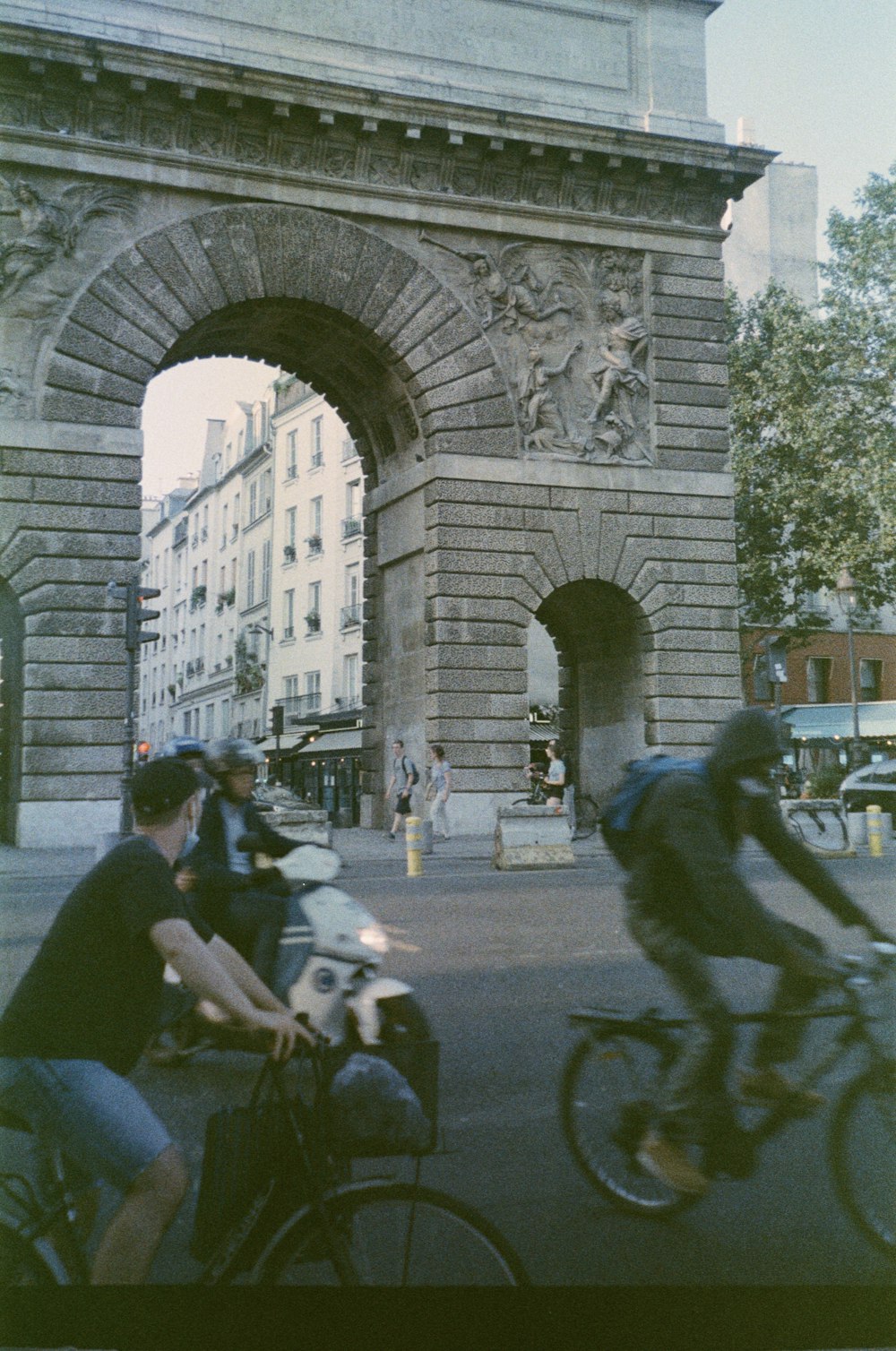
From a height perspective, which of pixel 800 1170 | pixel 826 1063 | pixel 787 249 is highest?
pixel 787 249

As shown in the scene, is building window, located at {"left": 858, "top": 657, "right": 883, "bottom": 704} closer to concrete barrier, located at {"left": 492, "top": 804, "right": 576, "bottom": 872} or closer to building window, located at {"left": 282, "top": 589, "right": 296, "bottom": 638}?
building window, located at {"left": 282, "top": 589, "right": 296, "bottom": 638}

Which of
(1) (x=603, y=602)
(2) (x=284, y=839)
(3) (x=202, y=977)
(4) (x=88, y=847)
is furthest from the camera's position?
(1) (x=603, y=602)

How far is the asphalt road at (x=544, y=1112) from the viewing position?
343cm

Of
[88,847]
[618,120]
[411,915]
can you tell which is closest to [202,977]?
[411,915]

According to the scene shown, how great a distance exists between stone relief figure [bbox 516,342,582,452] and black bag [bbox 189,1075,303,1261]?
2105cm

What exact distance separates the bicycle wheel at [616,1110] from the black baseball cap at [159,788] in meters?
1.80

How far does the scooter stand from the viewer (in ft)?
11.3

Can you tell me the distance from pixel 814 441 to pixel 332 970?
3287 centimetres

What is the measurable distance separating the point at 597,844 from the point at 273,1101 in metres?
19.4

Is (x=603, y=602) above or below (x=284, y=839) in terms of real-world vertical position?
above

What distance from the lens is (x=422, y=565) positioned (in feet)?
76.9

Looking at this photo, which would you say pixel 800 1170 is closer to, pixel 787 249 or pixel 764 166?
pixel 787 249

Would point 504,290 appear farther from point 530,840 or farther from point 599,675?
point 530,840

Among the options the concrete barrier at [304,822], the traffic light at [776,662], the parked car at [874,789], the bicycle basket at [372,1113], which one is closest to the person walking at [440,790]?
the traffic light at [776,662]
